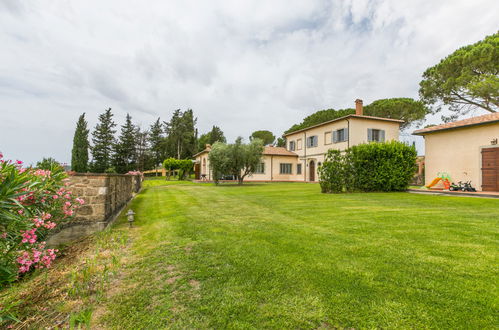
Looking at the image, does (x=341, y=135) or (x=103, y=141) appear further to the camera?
(x=103, y=141)

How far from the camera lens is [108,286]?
2.43 m

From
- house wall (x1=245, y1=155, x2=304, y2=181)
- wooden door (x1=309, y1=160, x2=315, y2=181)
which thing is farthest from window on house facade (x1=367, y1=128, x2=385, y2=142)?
house wall (x1=245, y1=155, x2=304, y2=181)

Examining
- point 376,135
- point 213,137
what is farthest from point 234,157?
point 213,137

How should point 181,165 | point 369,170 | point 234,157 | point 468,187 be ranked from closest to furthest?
point 468,187, point 369,170, point 234,157, point 181,165

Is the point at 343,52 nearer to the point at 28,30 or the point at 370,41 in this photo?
the point at 370,41

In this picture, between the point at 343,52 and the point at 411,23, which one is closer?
the point at 411,23

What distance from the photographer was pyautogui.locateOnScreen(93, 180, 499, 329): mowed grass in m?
1.79

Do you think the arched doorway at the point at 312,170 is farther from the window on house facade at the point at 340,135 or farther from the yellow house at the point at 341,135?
the window on house facade at the point at 340,135

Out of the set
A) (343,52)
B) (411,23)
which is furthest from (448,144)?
(343,52)

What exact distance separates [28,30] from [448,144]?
18852mm

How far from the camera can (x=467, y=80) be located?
19219 millimetres

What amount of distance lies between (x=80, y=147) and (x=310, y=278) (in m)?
39.1

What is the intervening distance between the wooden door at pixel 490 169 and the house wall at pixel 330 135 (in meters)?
9.30

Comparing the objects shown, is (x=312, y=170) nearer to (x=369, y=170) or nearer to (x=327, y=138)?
(x=327, y=138)
